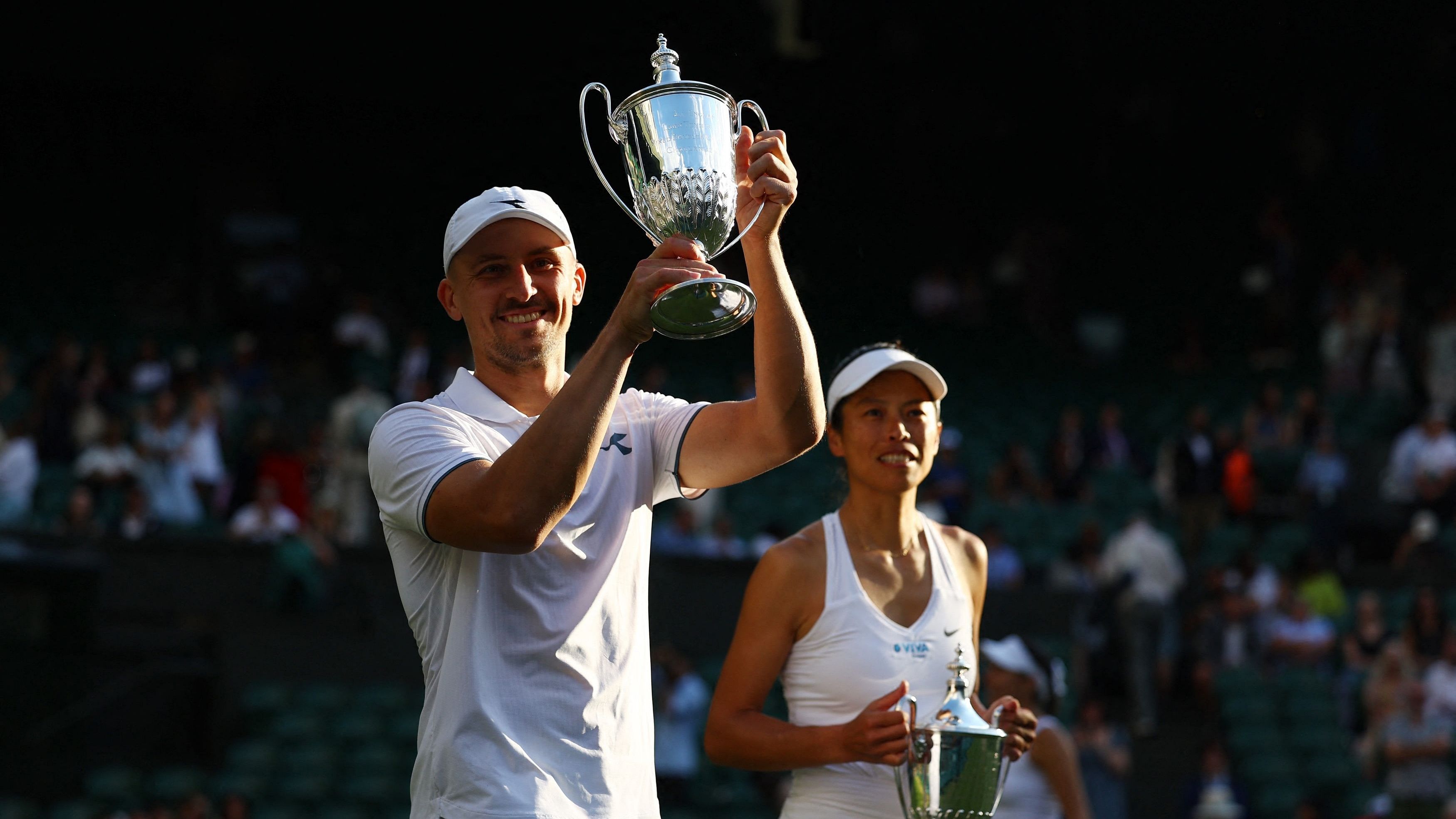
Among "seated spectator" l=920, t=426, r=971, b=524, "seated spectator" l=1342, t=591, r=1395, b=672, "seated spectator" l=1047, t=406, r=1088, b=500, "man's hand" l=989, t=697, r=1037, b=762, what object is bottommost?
"man's hand" l=989, t=697, r=1037, b=762

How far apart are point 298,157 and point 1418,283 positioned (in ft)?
39.6

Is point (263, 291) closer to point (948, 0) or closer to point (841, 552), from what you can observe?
point (948, 0)

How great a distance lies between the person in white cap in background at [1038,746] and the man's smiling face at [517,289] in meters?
1.76

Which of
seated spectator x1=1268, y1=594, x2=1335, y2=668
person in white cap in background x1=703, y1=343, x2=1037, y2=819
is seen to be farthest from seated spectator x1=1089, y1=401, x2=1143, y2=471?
person in white cap in background x1=703, y1=343, x2=1037, y2=819

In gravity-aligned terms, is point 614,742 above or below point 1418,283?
below

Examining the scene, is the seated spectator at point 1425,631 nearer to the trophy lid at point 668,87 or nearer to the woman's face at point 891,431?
the woman's face at point 891,431

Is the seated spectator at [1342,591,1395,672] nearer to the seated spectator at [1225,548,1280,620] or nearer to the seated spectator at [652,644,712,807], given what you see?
the seated spectator at [1225,548,1280,620]

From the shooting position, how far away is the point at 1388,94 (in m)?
18.4

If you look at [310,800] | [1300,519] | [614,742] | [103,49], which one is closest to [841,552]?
[614,742]

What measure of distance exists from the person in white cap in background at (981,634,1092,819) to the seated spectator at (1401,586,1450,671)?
21.2 ft

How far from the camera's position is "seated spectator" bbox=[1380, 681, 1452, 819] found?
9.42m

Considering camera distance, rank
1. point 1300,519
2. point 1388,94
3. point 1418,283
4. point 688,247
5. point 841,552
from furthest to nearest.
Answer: point 1388,94 → point 1418,283 → point 1300,519 → point 841,552 → point 688,247

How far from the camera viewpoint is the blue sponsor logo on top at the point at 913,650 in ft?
10.1

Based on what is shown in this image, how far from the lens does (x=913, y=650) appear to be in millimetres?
3094
